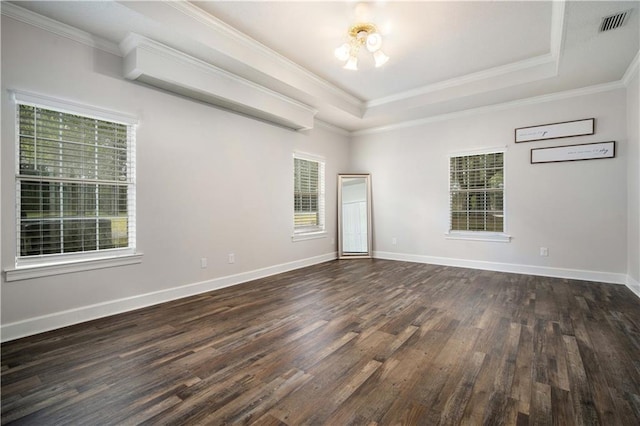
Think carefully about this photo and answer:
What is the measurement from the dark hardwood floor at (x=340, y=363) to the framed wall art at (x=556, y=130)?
95.0 inches

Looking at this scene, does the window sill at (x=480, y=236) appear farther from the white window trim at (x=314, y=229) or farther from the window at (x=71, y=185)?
the window at (x=71, y=185)

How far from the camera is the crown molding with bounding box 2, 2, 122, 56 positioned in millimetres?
2555

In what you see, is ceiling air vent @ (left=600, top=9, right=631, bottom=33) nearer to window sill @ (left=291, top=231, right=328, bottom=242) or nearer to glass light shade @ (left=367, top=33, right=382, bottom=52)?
glass light shade @ (left=367, top=33, right=382, bottom=52)

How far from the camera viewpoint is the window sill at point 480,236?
5.07 m

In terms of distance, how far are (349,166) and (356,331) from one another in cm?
474

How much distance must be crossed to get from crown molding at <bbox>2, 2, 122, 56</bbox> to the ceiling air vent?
4.91m

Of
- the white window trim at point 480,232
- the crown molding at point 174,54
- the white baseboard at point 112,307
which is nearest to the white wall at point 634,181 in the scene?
the white window trim at point 480,232

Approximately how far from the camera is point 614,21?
285cm

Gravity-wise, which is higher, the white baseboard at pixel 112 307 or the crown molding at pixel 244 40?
the crown molding at pixel 244 40

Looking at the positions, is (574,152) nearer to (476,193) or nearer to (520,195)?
(520,195)

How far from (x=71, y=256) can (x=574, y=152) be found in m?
6.63

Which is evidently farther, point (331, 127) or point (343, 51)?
point (331, 127)

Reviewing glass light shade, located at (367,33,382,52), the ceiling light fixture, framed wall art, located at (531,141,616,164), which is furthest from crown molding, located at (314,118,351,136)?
framed wall art, located at (531,141,616,164)

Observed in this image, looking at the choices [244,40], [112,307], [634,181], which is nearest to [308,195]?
[244,40]
